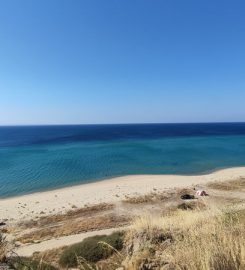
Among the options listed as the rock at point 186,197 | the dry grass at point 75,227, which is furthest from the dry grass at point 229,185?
the dry grass at point 75,227

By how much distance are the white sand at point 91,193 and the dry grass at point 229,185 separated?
173cm

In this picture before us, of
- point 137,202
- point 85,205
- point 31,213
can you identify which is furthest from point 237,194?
point 31,213

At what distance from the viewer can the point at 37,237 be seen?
19.2 m

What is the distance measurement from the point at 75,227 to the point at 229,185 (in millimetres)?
21389

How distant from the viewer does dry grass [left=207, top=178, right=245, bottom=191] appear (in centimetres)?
3369

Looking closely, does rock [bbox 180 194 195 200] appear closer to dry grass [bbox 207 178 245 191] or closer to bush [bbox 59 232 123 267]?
dry grass [bbox 207 178 245 191]

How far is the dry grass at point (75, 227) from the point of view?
19.2 m

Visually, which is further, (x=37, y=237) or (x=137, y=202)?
(x=137, y=202)

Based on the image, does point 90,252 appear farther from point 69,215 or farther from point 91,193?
point 91,193

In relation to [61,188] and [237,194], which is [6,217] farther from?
[237,194]

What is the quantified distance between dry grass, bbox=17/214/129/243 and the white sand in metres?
5.11

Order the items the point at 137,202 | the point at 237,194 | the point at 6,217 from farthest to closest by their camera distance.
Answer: the point at 237,194, the point at 137,202, the point at 6,217

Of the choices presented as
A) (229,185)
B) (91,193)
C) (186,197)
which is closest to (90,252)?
(186,197)

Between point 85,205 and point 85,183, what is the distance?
11.2 m
